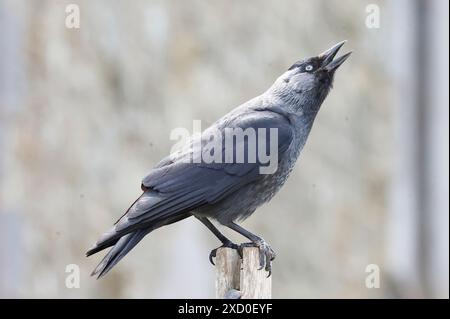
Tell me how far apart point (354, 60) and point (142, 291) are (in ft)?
9.81

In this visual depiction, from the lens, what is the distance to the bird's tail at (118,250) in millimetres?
6512

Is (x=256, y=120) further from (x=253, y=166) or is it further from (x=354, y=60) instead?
(x=354, y=60)

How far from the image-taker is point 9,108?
429 inches

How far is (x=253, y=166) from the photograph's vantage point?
279 inches

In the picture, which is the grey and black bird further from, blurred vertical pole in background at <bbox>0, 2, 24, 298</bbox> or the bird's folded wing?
blurred vertical pole in background at <bbox>0, 2, 24, 298</bbox>

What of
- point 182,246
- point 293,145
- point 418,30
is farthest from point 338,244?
point 293,145

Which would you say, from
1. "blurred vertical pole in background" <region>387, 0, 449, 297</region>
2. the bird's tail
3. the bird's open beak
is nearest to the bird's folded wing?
the bird's tail

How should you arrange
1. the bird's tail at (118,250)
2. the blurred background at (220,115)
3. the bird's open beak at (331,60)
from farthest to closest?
the blurred background at (220,115)
the bird's open beak at (331,60)
the bird's tail at (118,250)

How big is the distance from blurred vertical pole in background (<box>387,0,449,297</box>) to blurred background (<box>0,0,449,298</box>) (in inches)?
0.5

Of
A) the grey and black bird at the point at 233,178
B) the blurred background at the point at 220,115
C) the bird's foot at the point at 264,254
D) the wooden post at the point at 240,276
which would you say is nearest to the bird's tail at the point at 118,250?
the grey and black bird at the point at 233,178

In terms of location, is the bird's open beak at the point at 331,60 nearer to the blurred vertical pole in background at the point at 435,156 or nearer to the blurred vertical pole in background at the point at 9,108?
the blurred vertical pole in background at the point at 435,156

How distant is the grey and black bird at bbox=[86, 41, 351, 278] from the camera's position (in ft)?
21.8

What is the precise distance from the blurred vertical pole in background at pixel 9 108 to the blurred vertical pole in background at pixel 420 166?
11.8ft

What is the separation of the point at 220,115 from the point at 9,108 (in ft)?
7.05
